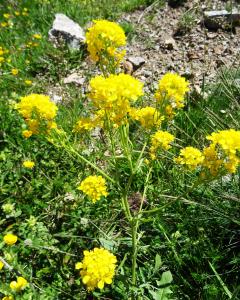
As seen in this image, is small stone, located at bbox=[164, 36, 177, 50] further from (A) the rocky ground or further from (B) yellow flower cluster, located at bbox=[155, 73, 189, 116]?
(B) yellow flower cluster, located at bbox=[155, 73, 189, 116]

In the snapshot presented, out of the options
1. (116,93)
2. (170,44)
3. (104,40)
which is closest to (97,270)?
(116,93)

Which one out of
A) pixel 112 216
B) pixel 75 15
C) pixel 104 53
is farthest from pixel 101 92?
pixel 75 15

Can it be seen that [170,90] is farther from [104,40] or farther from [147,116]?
[104,40]

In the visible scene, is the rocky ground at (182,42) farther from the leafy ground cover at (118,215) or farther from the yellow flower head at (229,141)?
the yellow flower head at (229,141)

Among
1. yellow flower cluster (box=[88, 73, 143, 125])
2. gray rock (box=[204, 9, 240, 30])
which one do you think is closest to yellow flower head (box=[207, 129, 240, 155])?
yellow flower cluster (box=[88, 73, 143, 125])

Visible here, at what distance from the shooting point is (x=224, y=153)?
66.2 inches

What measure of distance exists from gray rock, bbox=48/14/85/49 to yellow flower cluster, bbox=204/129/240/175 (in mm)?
3551

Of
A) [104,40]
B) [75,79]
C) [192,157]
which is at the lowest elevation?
[75,79]

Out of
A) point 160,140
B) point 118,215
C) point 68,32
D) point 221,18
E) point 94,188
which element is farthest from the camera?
point 68,32

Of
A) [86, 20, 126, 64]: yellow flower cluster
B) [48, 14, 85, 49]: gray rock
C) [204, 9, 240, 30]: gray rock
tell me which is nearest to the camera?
[86, 20, 126, 64]: yellow flower cluster

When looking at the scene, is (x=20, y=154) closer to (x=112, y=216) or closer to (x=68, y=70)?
(x=112, y=216)

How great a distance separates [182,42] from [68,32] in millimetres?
1457

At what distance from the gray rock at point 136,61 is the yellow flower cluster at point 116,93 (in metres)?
2.76

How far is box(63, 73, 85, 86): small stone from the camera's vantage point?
4.37 meters
